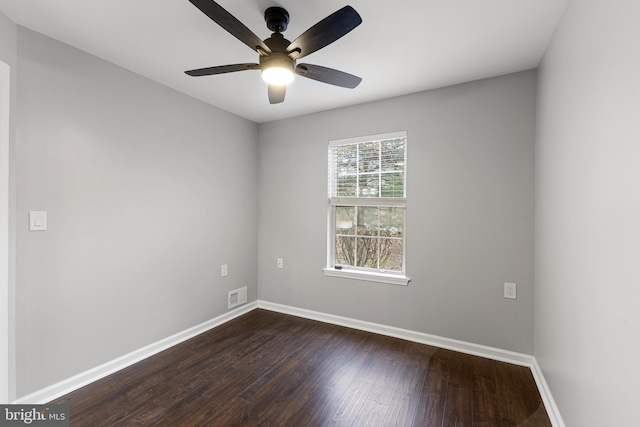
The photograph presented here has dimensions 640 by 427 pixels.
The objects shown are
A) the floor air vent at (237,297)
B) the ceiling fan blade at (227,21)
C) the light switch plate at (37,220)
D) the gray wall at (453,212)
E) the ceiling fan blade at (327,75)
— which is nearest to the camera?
the ceiling fan blade at (227,21)

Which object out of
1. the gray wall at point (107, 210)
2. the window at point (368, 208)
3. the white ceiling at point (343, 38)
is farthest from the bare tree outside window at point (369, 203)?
the gray wall at point (107, 210)

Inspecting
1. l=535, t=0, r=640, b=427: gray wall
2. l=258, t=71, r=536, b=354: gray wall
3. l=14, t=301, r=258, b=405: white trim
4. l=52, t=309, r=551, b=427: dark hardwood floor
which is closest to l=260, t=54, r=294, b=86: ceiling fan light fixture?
l=535, t=0, r=640, b=427: gray wall

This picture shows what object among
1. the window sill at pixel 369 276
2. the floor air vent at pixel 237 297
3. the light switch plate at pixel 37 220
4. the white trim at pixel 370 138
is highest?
the white trim at pixel 370 138

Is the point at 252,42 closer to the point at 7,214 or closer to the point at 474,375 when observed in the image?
the point at 7,214

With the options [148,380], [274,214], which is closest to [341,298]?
[274,214]

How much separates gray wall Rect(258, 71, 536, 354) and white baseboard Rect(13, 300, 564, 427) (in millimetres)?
77

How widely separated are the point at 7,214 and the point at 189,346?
69.5 inches

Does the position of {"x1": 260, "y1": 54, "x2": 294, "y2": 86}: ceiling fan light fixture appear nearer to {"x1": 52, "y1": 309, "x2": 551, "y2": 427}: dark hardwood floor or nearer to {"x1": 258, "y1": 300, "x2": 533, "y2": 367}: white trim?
{"x1": 52, "y1": 309, "x2": 551, "y2": 427}: dark hardwood floor

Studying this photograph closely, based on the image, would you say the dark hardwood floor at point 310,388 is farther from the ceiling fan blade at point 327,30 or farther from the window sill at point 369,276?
the ceiling fan blade at point 327,30

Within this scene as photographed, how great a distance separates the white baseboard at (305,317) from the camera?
1.92 metres

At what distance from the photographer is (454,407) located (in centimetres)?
190

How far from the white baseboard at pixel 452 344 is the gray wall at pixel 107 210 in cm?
112

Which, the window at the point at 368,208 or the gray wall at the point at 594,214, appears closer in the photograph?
→ the gray wall at the point at 594,214

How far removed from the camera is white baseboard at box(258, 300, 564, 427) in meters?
1.90
